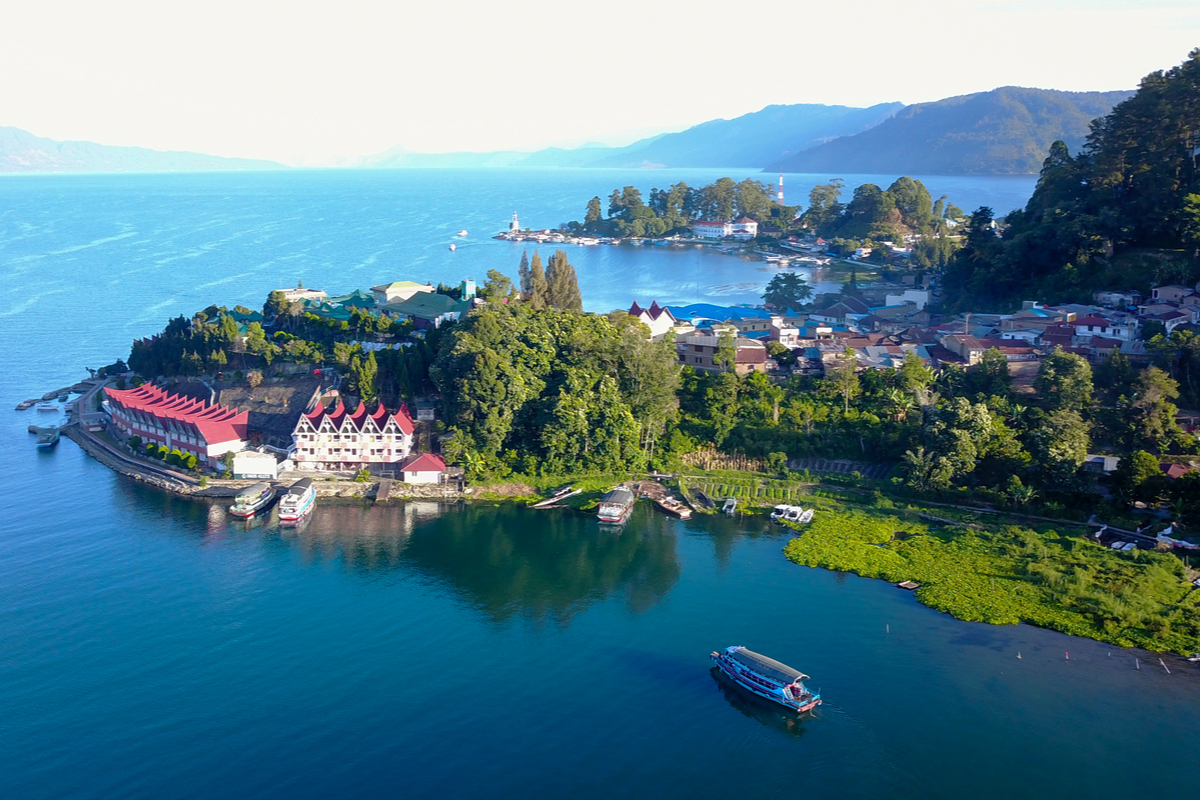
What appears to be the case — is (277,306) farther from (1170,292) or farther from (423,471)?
(1170,292)

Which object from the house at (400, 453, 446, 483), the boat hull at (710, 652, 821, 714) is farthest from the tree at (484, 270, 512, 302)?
the boat hull at (710, 652, 821, 714)

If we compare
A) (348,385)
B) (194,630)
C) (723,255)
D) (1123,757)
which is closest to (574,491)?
(348,385)

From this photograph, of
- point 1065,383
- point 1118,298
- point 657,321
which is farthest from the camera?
point 657,321

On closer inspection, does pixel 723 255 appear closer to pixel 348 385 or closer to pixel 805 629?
pixel 348 385

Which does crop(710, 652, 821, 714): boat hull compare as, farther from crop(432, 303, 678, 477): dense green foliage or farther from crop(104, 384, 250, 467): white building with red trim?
crop(104, 384, 250, 467): white building with red trim

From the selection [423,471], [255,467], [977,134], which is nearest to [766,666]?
[423,471]
